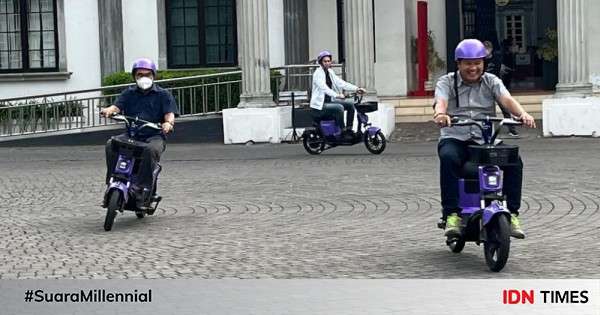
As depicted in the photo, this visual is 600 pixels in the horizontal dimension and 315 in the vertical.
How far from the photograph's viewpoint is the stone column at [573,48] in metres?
22.9

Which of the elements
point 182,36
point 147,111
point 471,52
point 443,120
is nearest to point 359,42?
point 182,36

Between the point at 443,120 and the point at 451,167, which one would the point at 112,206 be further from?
the point at 443,120

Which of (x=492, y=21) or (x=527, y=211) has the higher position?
(x=492, y=21)

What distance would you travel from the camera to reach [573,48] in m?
23.0

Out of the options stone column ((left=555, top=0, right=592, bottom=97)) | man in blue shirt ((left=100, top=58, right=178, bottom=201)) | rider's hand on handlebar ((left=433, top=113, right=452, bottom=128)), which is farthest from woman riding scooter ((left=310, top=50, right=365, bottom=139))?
rider's hand on handlebar ((left=433, top=113, right=452, bottom=128))

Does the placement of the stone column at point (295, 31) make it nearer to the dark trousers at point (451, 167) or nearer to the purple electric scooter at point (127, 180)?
the purple electric scooter at point (127, 180)

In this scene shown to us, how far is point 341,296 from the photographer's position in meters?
8.45

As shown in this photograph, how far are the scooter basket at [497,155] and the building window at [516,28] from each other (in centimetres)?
2363

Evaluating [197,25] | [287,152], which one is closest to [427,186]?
[287,152]

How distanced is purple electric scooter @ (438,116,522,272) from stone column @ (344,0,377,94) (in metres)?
14.0

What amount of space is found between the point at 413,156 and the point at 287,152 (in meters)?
2.87

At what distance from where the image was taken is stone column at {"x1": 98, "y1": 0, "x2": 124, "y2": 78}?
29.1 m

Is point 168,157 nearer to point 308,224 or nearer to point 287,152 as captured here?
point 287,152

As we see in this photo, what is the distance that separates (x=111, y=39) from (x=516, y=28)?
10.5 m
